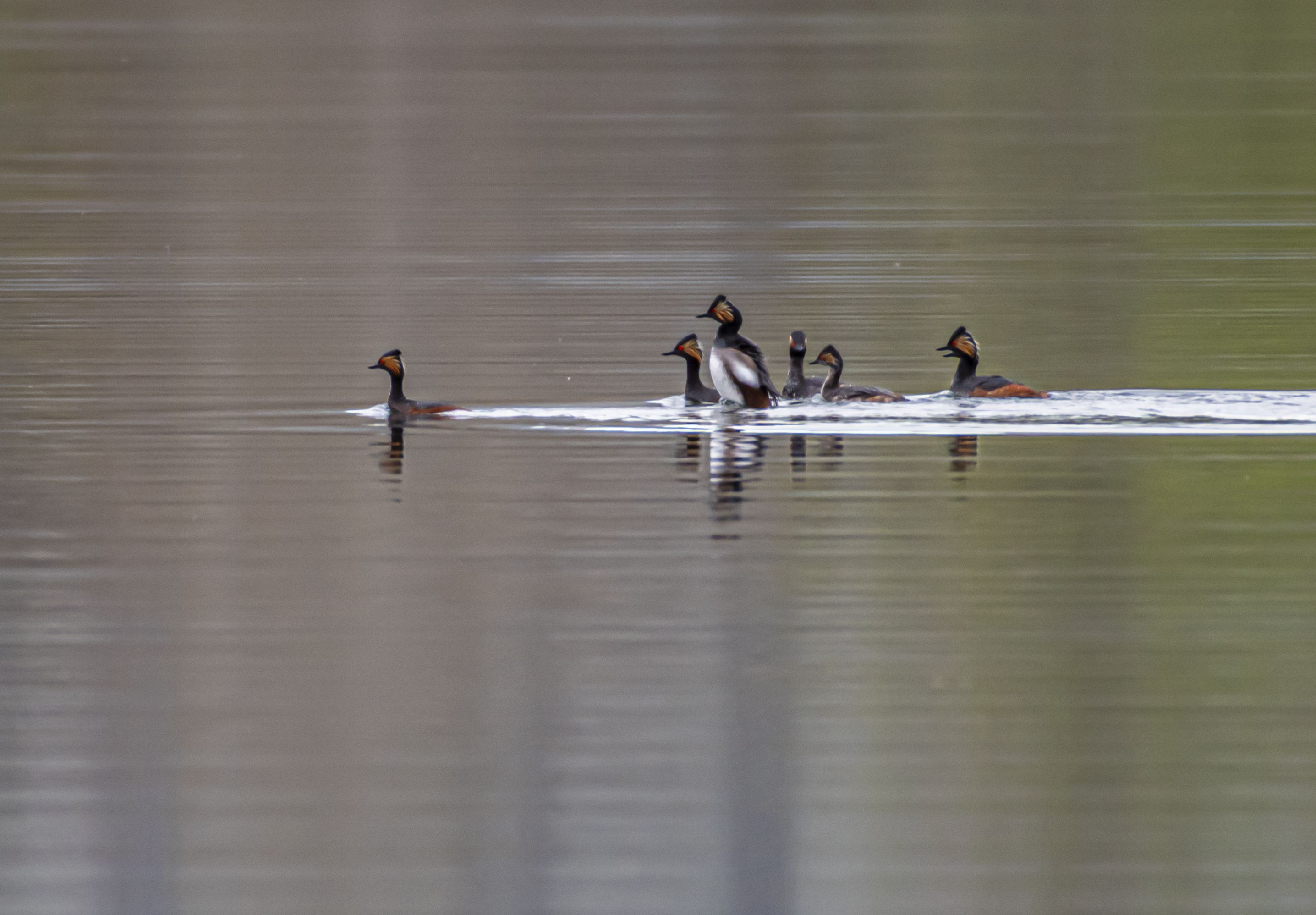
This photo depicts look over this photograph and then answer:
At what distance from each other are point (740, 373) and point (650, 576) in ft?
18.9

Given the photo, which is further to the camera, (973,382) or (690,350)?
(690,350)

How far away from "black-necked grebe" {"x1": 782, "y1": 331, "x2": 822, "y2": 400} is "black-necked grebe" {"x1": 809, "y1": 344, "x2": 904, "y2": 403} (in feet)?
2.49

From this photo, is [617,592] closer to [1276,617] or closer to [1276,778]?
[1276,617]

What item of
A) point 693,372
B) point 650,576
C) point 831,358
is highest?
point 831,358

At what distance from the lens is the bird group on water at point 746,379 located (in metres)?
16.9

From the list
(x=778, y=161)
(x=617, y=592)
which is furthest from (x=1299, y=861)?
(x=778, y=161)

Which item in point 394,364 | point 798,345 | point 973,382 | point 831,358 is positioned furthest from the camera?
point 798,345

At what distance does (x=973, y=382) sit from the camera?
55.9 feet

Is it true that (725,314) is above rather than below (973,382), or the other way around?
above

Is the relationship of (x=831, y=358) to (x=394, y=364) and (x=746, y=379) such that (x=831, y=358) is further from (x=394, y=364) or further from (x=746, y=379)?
(x=394, y=364)

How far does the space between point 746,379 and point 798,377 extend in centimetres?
123

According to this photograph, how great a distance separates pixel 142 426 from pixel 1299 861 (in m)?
10.4

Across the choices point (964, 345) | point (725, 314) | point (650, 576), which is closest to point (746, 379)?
point (725, 314)

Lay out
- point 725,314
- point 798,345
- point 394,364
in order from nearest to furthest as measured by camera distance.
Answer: point 394,364 < point 725,314 < point 798,345
